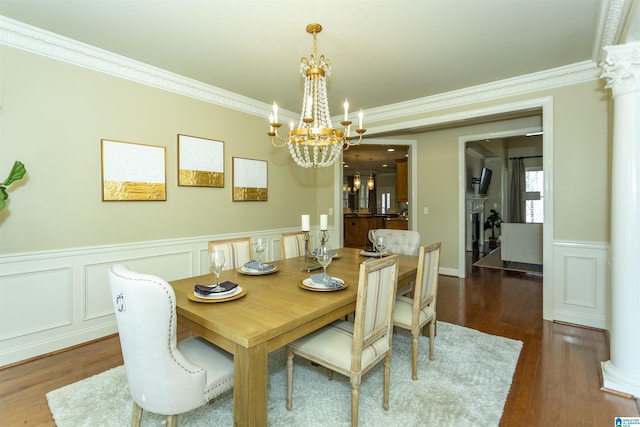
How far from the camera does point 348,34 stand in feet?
7.98

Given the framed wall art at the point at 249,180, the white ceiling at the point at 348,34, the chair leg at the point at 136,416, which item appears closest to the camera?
the chair leg at the point at 136,416

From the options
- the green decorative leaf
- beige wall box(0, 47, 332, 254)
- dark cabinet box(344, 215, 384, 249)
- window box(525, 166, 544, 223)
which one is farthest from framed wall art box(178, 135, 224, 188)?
window box(525, 166, 544, 223)

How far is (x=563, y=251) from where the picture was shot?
10.4 feet

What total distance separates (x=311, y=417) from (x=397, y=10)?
2.66 m

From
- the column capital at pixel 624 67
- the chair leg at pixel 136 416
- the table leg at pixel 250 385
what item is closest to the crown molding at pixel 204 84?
the column capital at pixel 624 67

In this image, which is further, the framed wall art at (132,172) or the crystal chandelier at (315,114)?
the framed wall art at (132,172)

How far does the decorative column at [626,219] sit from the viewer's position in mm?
2023

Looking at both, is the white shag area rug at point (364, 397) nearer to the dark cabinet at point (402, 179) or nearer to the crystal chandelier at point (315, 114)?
the crystal chandelier at point (315, 114)

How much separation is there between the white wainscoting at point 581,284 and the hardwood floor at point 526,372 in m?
0.14

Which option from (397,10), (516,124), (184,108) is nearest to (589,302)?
(516,124)

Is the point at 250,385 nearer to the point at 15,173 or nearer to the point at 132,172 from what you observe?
the point at 15,173

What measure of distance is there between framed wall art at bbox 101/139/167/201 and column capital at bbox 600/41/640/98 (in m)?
3.78

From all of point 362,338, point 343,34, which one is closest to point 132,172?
point 343,34

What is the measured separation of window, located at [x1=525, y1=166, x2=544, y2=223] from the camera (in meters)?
8.77
